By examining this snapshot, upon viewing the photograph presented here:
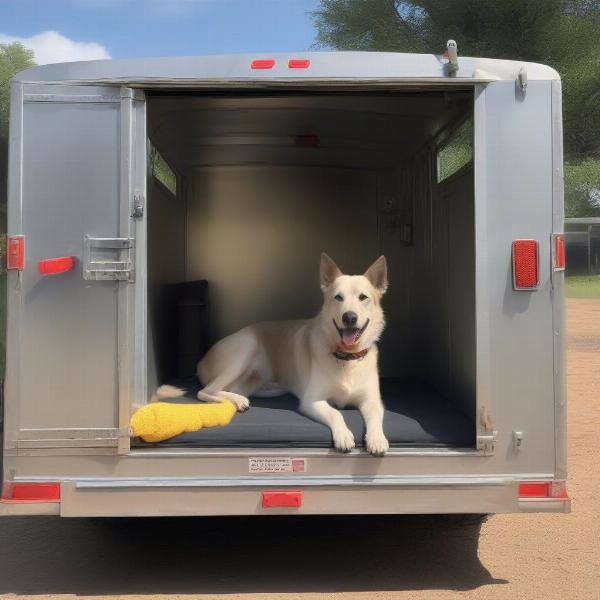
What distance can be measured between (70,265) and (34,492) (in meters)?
1.09

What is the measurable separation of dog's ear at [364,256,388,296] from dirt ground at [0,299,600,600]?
1582 millimetres

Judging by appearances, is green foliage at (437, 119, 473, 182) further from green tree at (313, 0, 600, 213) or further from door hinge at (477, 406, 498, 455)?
Result: green tree at (313, 0, 600, 213)

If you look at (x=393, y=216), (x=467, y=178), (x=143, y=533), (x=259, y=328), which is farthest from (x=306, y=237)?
(x=143, y=533)

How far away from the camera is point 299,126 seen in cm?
604

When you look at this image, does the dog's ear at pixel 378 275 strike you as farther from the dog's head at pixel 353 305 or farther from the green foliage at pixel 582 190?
the green foliage at pixel 582 190

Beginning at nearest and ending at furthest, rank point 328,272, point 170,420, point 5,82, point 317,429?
point 170,420
point 317,429
point 328,272
point 5,82

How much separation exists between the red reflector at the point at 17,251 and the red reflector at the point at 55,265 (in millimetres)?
89

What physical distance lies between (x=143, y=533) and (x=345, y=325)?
1934 millimetres

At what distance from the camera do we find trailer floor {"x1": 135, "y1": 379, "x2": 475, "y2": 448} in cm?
420

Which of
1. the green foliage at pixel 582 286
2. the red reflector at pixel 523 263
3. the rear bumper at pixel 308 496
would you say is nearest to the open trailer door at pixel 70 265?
the rear bumper at pixel 308 496

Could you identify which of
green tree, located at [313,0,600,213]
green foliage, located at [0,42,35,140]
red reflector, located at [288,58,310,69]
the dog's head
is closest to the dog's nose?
the dog's head

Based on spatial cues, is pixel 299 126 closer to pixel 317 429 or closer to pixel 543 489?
pixel 317 429

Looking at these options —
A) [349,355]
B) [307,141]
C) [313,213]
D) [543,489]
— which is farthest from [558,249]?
[313,213]

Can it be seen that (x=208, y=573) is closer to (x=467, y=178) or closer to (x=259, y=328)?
(x=259, y=328)
